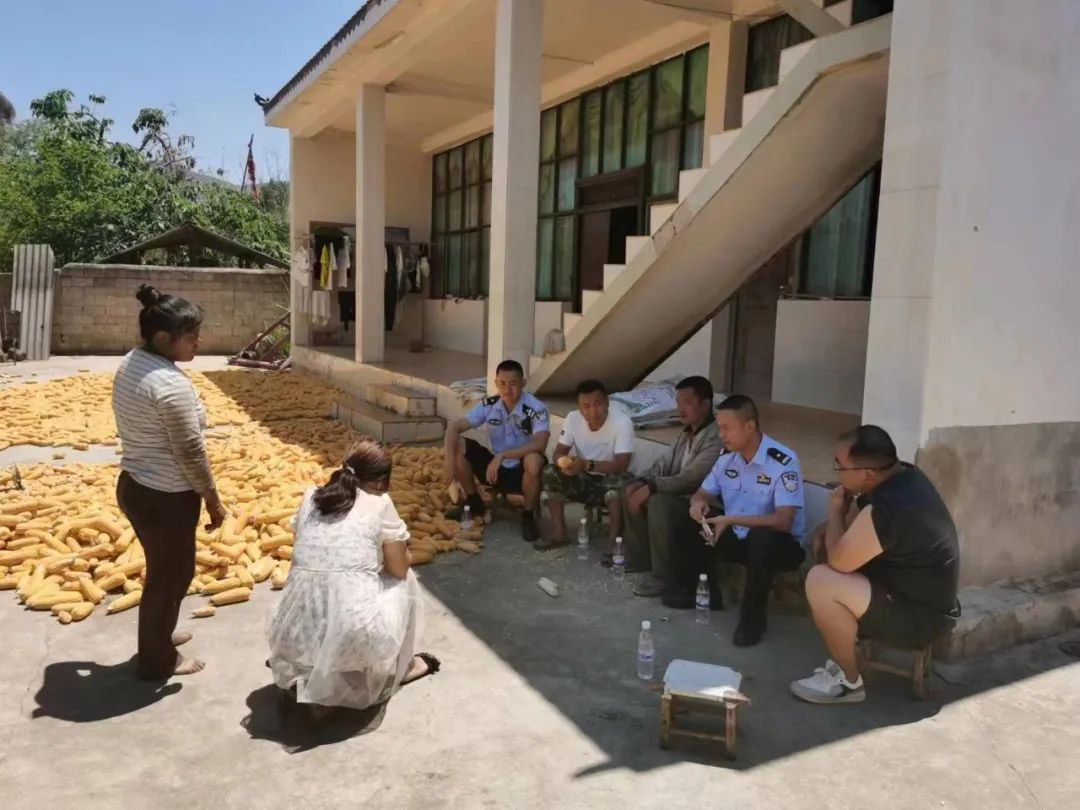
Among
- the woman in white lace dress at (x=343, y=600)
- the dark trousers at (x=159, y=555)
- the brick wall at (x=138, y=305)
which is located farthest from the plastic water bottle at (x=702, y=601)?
the brick wall at (x=138, y=305)

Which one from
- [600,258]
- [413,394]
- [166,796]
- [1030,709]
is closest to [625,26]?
[600,258]

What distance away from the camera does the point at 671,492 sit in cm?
503

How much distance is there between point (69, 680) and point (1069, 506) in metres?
5.31

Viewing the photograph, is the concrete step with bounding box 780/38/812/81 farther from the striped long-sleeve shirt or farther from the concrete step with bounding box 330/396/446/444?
the concrete step with bounding box 330/396/446/444

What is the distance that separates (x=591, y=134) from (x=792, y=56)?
6491 millimetres

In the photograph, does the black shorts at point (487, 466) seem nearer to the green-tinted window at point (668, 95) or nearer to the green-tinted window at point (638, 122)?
the green-tinted window at point (668, 95)

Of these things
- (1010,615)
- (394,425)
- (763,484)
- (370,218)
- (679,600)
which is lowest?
(679,600)

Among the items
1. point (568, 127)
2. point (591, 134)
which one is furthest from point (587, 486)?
point (568, 127)

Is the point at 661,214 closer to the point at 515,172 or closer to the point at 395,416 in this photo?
the point at 515,172

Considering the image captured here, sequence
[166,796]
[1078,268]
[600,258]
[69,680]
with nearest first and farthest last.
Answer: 1. [166,796]
2. [69,680]
3. [1078,268]
4. [600,258]

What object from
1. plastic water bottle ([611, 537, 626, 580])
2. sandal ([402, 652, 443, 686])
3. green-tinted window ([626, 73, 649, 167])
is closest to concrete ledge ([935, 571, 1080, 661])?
plastic water bottle ([611, 537, 626, 580])

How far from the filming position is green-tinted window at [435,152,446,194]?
16.9m

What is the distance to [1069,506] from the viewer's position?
485 cm

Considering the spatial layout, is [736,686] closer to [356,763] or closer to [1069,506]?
[356,763]
